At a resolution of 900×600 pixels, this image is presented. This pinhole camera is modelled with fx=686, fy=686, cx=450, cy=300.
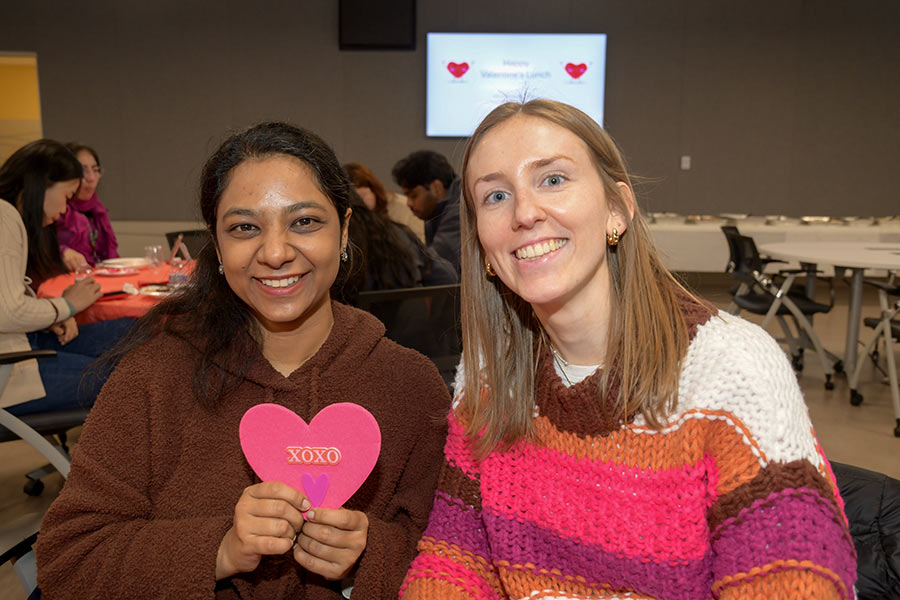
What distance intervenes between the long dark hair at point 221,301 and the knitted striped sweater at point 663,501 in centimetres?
45

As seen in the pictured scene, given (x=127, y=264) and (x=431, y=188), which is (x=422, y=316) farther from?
(x=431, y=188)

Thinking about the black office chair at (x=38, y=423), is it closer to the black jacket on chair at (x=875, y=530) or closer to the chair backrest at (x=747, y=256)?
the black jacket on chair at (x=875, y=530)

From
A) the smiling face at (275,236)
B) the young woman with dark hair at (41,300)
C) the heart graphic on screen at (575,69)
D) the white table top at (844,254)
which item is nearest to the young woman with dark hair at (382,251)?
the young woman with dark hair at (41,300)

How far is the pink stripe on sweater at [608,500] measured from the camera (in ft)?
3.35

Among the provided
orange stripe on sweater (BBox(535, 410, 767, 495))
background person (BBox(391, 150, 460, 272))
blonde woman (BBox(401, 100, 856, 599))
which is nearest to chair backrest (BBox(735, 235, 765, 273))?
background person (BBox(391, 150, 460, 272))

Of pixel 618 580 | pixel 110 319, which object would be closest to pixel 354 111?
pixel 110 319

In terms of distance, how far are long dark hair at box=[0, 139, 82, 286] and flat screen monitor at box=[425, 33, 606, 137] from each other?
5.64 metres

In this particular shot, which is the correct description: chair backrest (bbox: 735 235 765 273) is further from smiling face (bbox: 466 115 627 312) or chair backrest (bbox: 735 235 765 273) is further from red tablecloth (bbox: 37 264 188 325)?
smiling face (bbox: 466 115 627 312)

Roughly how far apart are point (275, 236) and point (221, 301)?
238mm

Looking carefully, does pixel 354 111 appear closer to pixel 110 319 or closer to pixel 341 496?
pixel 110 319

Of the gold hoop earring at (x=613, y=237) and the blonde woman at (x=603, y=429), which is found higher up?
the gold hoop earring at (x=613, y=237)

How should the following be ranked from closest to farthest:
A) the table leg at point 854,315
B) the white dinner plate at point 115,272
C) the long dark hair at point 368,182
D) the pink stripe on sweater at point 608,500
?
the pink stripe on sweater at point 608,500, the white dinner plate at point 115,272, the table leg at point 854,315, the long dark hair at point 368,182

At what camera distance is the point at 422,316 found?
254cm

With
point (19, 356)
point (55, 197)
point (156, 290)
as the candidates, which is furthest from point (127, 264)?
point (19, 356)
